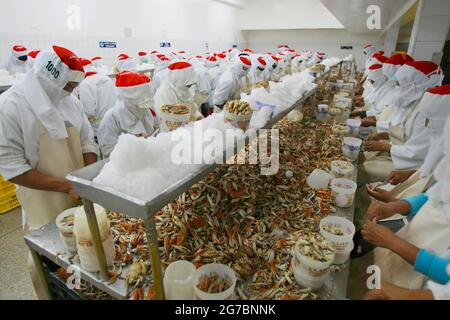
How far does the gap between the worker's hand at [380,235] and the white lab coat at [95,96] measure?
357 cm

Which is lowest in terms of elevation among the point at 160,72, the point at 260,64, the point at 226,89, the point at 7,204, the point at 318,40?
the point at 7,204

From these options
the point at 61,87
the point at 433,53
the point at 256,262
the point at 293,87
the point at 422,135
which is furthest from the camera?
the point at 433,53

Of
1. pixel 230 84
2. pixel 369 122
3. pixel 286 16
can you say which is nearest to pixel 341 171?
pixel 369 122

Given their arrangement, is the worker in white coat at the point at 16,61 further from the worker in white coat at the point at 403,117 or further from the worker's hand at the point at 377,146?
the worker in white coat at the point at 403,117

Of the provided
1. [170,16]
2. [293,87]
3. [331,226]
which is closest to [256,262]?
[331,226]

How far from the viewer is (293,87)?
2.95 metres

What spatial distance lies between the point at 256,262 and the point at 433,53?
20.3 ft

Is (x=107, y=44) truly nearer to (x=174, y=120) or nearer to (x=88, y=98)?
(x=88, y=98)

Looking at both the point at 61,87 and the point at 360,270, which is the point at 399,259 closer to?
the point at 360,270

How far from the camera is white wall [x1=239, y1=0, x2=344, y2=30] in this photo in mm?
15734

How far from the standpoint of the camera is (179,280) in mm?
1169

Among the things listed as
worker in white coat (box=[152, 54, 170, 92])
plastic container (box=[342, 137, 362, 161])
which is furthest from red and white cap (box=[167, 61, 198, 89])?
plastic container (box=[342, 137, 362, 161])

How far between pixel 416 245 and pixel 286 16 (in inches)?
701

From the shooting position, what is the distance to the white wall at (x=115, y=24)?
5.79 metres
